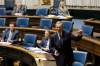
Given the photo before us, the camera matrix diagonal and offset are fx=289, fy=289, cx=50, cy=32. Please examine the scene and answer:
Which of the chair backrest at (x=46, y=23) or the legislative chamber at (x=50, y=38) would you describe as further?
the chair backrest at (x=46, y=23)

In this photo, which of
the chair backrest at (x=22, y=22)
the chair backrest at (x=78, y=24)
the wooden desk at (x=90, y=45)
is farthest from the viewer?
the chair backrest at (x=78, y=24)

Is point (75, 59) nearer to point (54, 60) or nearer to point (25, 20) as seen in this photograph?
point (54, 60)

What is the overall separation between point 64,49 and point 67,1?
907 centimetres

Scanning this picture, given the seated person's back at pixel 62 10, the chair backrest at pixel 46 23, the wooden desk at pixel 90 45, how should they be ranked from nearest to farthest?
the wooden desk at pixel 90 45
the chair backrest at pixel 46 23
the seated person's back at pixel 62 10

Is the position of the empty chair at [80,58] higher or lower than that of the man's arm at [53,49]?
lower

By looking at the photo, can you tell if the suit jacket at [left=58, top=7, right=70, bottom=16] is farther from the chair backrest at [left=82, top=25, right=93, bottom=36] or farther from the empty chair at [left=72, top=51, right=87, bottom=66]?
the empty chair at [left=72, top=51, right=87, bottom=66]

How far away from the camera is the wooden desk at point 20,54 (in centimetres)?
652

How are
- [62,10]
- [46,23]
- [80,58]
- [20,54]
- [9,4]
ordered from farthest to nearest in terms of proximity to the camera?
1. [9,4]
2. [62,10]
3. [46,23]
4. [20,54]
5. [80,58]

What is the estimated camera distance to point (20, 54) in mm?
7445

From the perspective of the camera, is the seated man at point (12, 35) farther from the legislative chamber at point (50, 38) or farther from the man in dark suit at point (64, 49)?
the man in dark suit at point (64, 49)

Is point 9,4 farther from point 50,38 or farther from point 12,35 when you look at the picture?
point 50,38

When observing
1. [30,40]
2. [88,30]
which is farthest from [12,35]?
[88,30]

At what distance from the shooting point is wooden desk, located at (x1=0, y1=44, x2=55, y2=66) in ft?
21.4

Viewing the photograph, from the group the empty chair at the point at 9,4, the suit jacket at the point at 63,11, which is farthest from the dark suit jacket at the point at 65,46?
the empty chair at the point at 9,4
